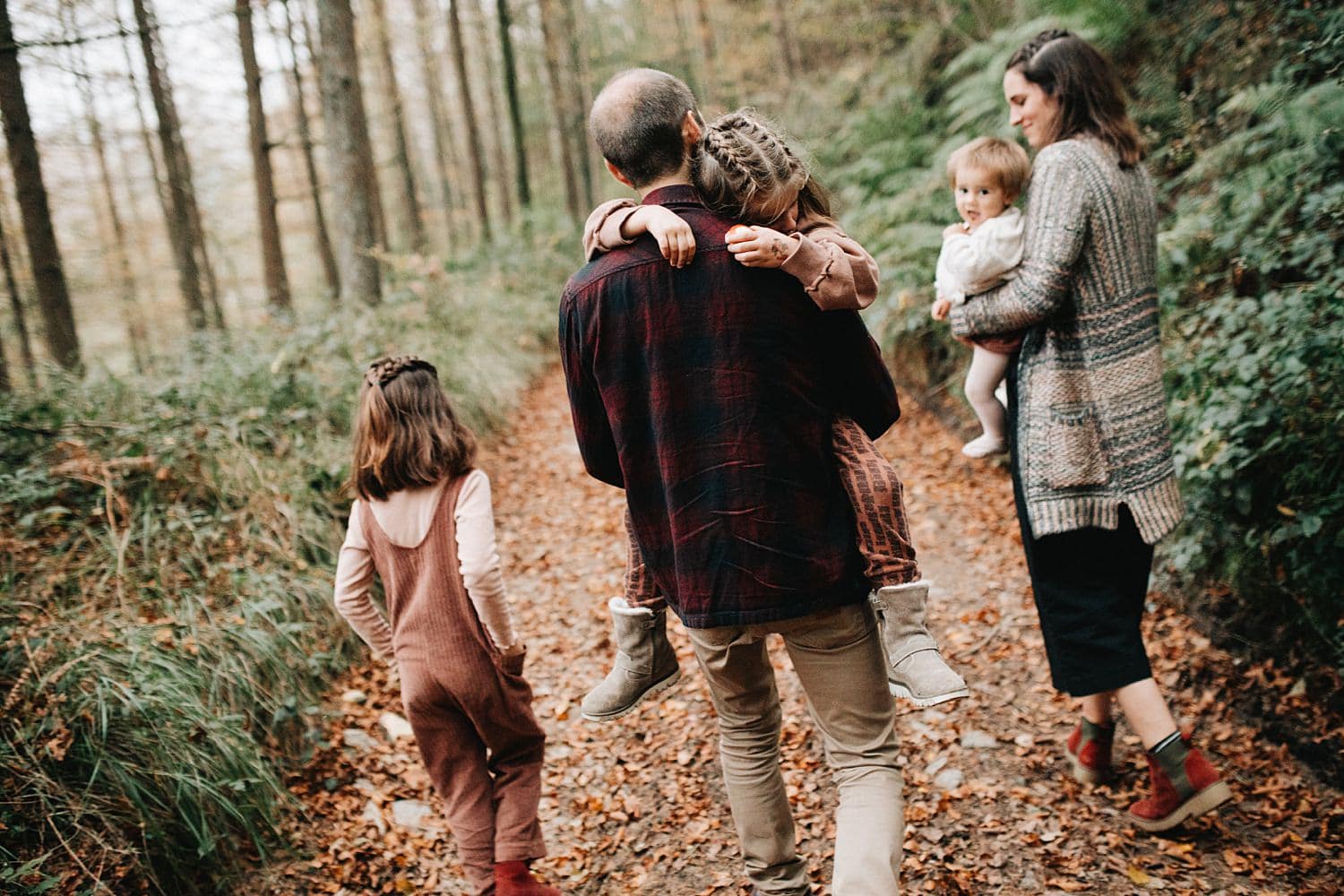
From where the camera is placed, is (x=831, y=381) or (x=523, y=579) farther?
(x=523, y=579)

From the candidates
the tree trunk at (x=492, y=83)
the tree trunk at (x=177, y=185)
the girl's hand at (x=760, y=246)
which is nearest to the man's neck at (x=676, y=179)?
the girl's hand at (x=760, y=246)

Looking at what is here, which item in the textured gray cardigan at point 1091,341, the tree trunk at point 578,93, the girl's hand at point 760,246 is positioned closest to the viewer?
the girl's hand at point 760,246

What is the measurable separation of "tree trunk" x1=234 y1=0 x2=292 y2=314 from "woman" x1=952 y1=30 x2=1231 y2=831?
1096cm

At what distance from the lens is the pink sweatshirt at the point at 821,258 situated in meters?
1.74

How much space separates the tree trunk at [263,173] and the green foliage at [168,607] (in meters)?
5.05

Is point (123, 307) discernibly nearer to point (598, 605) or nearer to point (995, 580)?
point (598, 605)

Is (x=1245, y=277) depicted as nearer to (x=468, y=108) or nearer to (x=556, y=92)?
(x=468, y=108)

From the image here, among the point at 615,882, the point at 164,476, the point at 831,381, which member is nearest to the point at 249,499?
the point at 164,476

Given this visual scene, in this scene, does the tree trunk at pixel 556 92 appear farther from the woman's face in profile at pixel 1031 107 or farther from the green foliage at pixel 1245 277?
A: the woman's face in profile at pixel 1031 107

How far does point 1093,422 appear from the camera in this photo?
261cm

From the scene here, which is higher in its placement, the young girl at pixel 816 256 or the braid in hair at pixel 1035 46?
the braid in hair at pixel 1035 46

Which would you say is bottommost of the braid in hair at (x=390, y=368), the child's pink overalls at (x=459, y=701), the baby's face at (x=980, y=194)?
the child's pink overalls at (x=459, y=701)

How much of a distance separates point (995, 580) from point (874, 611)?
3.03 metres

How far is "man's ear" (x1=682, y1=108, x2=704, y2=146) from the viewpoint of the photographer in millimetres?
1895
